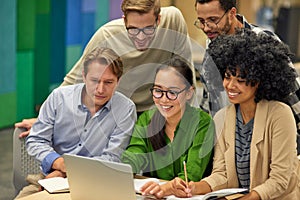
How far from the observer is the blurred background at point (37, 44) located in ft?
17.0

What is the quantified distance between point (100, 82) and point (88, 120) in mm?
184

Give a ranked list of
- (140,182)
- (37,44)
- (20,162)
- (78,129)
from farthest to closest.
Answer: (37,44)
(20,162)
(78,129)
(140,182)

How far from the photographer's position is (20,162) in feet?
8.76

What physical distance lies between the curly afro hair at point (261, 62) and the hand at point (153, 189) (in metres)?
0.46

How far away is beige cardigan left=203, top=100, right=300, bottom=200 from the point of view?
6.81 ft

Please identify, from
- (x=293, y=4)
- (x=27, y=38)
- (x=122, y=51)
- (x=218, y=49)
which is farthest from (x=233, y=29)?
(x=293, y=4)

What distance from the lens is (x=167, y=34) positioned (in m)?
2.77

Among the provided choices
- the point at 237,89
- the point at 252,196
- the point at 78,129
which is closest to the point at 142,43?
the point at 78,129

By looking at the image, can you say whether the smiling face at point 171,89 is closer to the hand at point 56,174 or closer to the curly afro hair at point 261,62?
the curly afro hair at point 261,62

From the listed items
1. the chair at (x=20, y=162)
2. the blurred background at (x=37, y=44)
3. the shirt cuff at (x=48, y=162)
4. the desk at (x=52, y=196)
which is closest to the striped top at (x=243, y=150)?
the desk at (x=52, y=196)

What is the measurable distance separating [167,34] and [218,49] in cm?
64

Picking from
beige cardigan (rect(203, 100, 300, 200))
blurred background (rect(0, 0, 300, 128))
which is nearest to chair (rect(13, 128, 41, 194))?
beige cardigan (rect(203, 100, 300, 200))

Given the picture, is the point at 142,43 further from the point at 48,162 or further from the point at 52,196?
the point at 52,196

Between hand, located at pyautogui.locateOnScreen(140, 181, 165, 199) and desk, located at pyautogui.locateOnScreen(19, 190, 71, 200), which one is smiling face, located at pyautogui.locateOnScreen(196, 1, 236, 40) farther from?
desk, located at pyautogui.locateOnScreen(19, 190, 71, 200)
